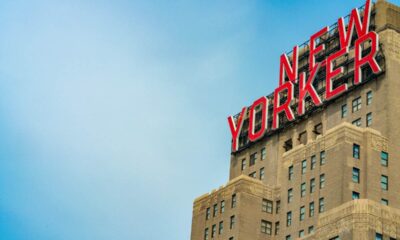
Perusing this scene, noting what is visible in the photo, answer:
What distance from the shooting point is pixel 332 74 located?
14975 cm

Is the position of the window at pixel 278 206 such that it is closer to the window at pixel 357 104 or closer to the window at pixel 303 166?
the window at pixel 303 166

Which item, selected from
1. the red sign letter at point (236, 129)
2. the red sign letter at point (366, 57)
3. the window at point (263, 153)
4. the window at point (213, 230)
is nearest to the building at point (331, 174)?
the window at point (263, 153)

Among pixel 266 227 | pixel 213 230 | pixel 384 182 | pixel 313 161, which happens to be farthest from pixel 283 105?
pixel 384 182

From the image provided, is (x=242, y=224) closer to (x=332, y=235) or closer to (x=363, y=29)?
(x=332, y=235)

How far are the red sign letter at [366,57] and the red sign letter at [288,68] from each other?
17342 mm

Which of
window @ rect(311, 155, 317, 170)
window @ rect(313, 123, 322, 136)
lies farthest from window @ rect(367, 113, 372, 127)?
window @ rect(313, 123, 322, 136)

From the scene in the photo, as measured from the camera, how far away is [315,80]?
6186 inches

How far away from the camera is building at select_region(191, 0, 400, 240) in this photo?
126 m

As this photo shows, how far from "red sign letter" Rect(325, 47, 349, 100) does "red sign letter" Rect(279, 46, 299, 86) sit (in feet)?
39.6

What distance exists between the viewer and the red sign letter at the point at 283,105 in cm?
15725

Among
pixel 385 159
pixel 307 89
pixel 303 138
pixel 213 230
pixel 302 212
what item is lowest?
pixel 302 212

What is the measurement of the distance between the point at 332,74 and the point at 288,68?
1595cm

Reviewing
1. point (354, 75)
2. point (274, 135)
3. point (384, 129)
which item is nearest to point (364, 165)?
point (384, 129)

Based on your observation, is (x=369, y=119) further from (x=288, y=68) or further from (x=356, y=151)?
(x=288, y=68)
